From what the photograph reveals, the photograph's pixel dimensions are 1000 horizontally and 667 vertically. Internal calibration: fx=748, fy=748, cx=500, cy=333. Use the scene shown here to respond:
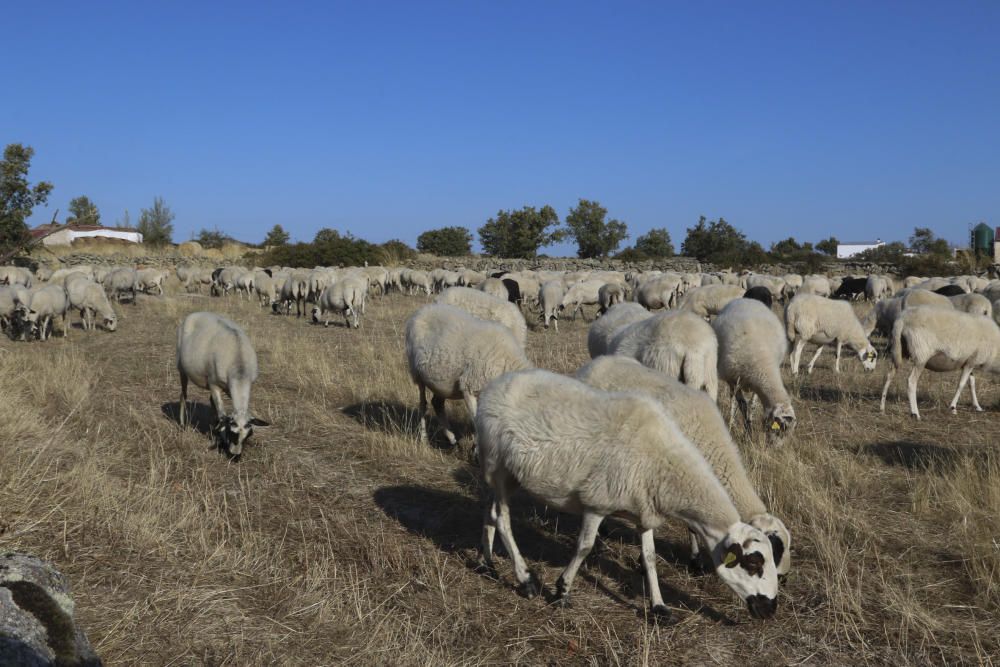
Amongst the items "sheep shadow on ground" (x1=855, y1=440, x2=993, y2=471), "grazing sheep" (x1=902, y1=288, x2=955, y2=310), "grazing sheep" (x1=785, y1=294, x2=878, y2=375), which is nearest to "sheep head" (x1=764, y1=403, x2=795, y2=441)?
"sheep shadow on ground" (x1=855, y1=440, x2=993, y2=471)

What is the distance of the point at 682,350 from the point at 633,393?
2.94 meters

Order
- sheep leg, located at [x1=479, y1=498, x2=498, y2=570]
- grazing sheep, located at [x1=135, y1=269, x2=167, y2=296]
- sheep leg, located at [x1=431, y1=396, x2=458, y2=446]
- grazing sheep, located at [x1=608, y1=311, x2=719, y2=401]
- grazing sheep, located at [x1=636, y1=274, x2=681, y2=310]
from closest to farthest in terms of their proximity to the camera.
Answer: sheep leg, located at [x1=479, y1=498, x2=498, y2=570] → grazing sheep, located at [x1=608, y1=311, x2=719, y2=401] → sheep leg, located at [x1=431, y1=396, x2=458, y2=446] → grazing sheep, located at [x1=636, y1=274, x2=681, y2=310] → grazing sheep, located at [x1=135, y1=269, x2=167, y2=296]

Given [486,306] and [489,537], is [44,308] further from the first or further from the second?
[489,537]

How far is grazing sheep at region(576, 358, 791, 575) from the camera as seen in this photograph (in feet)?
16.0

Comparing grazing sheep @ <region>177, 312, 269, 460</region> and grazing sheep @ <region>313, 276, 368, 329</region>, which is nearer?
grazing sheep @ <region>177, 312, 269, 460</region>

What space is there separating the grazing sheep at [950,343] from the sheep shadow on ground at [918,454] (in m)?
1.93

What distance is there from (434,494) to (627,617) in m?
2.71

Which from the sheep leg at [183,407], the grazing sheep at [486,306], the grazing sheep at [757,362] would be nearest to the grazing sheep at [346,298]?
the grazing sheep at [486,306]

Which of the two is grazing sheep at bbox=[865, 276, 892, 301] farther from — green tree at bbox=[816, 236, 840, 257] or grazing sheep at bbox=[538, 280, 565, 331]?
green tree at bbox=[816, 236, 840, 257]

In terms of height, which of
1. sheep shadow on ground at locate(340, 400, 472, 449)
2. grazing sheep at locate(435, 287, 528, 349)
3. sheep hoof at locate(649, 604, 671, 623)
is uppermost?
grazing sheep at locate(435, 287, 528, 349)

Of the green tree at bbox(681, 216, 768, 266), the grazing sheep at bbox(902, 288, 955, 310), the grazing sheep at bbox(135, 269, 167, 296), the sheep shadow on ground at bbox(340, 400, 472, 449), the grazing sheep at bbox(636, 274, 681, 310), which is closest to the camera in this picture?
the sheep shadow on ground at bbox(340, 400, 472, 449)

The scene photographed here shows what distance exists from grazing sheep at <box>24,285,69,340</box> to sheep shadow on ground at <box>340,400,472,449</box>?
10814 mm

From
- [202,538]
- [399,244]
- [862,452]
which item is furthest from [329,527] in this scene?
[399,244]

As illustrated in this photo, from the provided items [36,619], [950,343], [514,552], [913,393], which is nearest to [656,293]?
[950,343]
